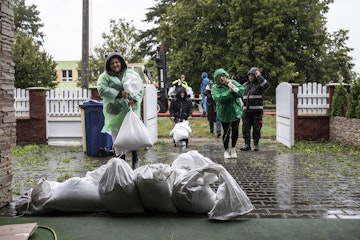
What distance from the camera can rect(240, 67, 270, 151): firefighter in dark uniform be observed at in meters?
9.41

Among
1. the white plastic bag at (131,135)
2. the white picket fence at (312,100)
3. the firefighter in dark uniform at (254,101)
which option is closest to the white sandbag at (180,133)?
the firefighter in dark uniform at (254,101)

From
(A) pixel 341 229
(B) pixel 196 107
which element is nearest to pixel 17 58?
Result: (B) pixel 196 107

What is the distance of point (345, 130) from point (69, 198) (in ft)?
27.6

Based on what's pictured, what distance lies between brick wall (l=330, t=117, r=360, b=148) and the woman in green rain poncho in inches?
248

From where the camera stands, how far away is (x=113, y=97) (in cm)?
572

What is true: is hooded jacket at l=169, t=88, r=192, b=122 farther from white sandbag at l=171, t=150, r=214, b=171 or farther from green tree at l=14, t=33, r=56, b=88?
green tree at l=14, t=33, r=56, b=88

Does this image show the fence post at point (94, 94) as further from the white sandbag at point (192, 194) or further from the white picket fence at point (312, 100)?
the white sandbag at point (192, 194)

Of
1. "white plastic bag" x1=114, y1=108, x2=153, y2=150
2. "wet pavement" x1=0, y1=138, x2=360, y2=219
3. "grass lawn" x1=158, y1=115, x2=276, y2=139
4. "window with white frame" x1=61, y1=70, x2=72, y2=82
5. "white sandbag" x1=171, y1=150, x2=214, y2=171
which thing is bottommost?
"wet pavement" x1=0, y1=138, x2=360, y2=219

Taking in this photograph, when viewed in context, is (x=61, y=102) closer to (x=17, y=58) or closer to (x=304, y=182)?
(x=304, y=182)

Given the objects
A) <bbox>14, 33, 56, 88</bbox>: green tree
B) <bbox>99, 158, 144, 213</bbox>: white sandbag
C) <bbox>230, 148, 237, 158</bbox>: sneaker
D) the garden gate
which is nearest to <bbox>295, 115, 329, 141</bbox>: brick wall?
the garden gate

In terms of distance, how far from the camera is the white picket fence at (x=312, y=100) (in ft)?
38.3

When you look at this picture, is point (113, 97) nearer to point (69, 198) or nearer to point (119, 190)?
point (69, 198)

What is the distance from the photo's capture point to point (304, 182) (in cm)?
586

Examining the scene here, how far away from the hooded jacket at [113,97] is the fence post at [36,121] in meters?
6.61
